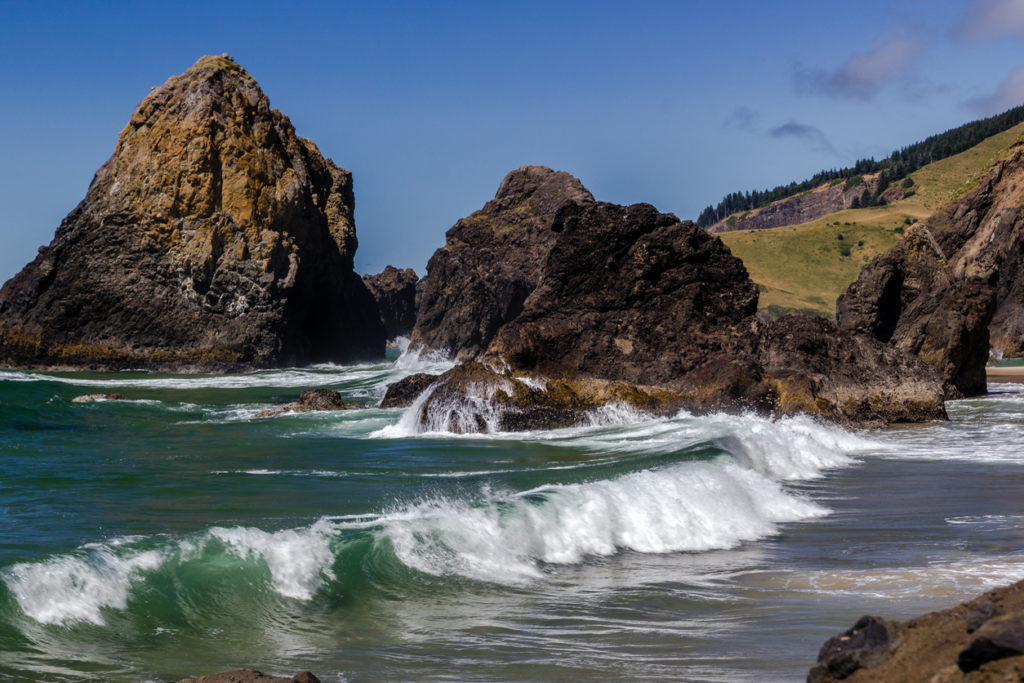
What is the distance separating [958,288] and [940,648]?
21.0 meters

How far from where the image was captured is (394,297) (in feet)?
319

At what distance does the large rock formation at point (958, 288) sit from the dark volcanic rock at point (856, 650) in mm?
19290

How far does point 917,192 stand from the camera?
156m

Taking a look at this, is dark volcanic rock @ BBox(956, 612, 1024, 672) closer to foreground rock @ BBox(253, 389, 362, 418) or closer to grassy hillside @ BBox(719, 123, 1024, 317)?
foreground rock @ BBox(253, 389, 362, 418)

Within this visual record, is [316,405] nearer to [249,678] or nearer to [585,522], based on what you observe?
[585,522]

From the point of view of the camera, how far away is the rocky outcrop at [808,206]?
182m

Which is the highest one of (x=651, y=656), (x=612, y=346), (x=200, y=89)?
(x=200, y=89)

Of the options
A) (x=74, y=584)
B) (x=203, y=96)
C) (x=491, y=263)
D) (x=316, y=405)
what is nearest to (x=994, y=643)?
(x=74, y=584)

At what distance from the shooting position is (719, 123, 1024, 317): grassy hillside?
116 meters

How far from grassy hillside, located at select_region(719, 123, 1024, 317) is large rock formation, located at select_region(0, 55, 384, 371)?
63.7 metres

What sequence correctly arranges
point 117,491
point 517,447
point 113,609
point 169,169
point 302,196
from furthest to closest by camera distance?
point 302,196
point 169,169
point 517,447
point 117,491
point 113,609

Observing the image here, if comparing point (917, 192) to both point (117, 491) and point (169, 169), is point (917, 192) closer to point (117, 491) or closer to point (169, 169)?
point (169, 169)

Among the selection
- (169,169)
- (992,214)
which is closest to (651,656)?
(169,169)

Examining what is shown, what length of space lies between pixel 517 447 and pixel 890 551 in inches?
292
